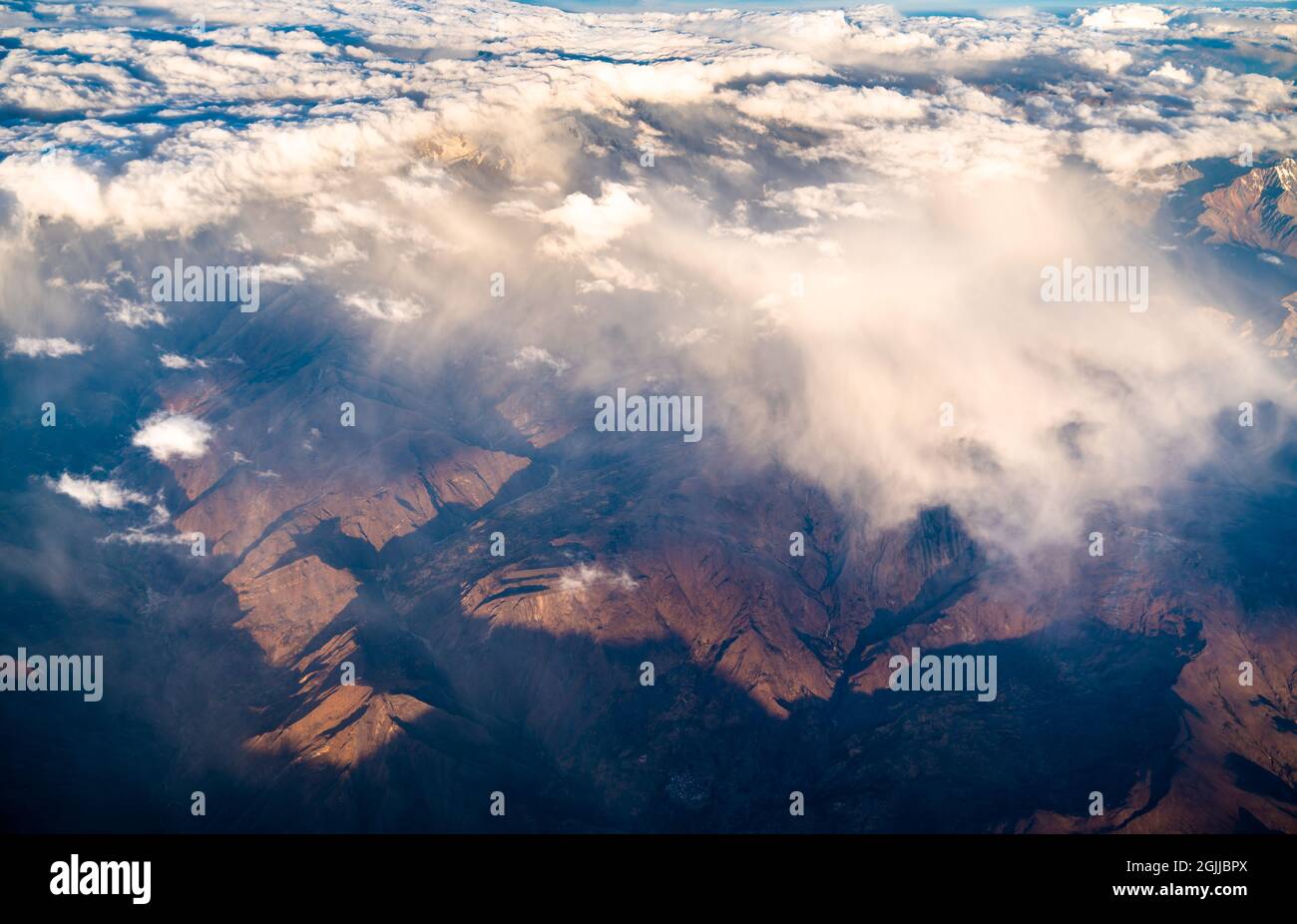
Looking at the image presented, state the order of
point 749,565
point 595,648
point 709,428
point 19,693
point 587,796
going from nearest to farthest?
1. point 587,796
2. point 19,693
3. point 595,648
4. point 749,565
5. point 709,428

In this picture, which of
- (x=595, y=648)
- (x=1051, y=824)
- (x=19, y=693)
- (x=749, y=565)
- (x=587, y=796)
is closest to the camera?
(x=1051, y=824)

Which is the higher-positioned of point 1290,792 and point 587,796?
point 1290,792

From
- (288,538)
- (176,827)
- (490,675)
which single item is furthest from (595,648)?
(288,538)

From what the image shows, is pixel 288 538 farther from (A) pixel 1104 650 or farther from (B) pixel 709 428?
(A) pixel 1104 650

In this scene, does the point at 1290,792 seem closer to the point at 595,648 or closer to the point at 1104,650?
the point at 1104,650

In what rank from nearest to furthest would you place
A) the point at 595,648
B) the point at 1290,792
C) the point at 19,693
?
1. the point at 1290,792
2. the point at 19,693
3. the point at 595,648

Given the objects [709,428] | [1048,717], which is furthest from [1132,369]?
[1048,717]

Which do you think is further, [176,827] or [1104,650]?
[1104,650]

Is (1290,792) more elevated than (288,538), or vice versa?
(1290,792)

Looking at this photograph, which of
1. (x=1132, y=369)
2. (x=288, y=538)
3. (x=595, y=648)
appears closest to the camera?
(x=595, y=648)
